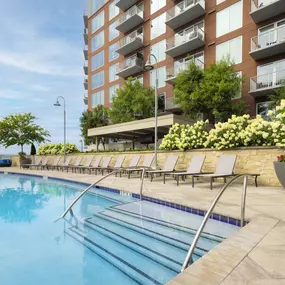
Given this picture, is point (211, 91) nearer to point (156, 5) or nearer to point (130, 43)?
point (130, 43)

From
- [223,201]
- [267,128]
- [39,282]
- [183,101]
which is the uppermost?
[183,101]

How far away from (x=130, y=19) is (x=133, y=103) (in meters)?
9.35

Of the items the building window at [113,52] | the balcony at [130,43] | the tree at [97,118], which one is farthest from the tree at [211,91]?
the building window at [113,52]

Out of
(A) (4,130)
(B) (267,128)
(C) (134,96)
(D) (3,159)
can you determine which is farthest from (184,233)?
(D) (3,159)

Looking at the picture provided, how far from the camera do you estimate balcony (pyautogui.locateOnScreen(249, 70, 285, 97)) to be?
16078 millimetres

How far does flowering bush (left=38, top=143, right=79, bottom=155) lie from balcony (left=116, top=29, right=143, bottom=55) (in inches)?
450

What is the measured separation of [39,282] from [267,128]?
8539mm

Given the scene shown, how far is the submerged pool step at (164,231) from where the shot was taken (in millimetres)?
4114

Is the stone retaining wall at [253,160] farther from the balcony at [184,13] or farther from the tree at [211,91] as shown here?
Answer: the balcony at [184,13]

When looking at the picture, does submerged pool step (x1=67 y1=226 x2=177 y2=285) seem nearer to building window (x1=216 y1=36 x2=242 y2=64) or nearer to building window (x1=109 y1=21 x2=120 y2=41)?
building window (x1=216 y1=36 x2=242 y2=64)

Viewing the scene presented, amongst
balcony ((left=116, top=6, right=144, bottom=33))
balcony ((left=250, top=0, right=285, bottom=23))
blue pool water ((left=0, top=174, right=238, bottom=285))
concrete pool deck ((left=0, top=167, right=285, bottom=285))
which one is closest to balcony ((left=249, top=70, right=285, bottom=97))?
balcony ((left=250, top=0, right=285, bottom=23))

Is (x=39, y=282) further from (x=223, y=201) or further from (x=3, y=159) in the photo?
(x=3, y=159)

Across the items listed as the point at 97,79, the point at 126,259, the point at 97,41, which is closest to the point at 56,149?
the point at 97,79

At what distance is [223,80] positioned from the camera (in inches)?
657
